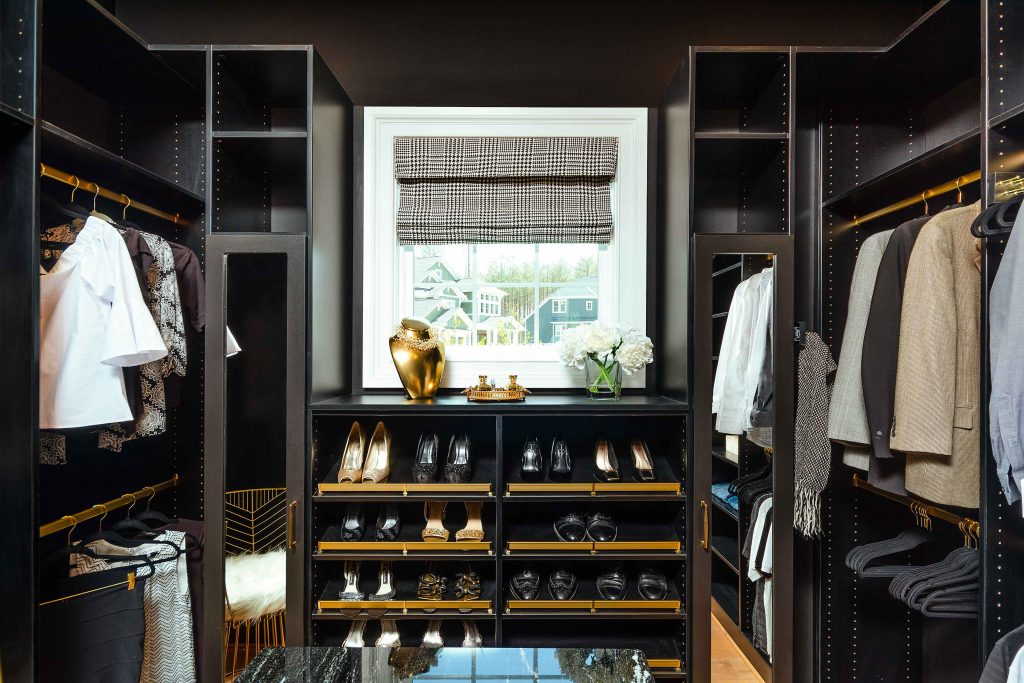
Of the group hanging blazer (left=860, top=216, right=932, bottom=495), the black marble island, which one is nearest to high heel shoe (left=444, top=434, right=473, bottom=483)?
the black marble island

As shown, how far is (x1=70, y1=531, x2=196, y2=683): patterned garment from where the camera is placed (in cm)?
202

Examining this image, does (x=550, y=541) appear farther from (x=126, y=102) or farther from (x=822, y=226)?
(x=126, y=102)

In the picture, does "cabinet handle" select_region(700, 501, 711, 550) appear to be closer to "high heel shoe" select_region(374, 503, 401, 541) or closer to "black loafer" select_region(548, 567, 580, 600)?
"black loafer" select_region(548, 567, 580, 600)

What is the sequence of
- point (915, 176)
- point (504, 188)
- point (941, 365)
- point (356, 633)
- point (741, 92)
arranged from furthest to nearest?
point (504, 188), point (741, 92), point (356, 633), point (915, 176), point (941, 365)

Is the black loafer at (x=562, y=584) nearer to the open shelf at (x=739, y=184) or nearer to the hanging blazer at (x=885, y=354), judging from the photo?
the hanging blazer at (x=885, y=354)

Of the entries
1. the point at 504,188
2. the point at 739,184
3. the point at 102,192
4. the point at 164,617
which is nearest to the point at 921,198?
the point at 739,184

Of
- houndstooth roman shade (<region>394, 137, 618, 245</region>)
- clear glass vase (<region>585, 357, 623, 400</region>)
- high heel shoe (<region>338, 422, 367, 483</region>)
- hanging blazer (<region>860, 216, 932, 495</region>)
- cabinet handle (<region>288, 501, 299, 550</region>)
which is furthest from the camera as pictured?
houndstooth roman shade (<region>394, 137, 618, 245</region>)

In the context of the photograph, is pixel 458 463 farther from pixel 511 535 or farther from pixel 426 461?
pixel 511 535

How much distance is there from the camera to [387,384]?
261 centimetres

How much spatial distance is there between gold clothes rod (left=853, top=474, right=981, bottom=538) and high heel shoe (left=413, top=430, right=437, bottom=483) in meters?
1.51

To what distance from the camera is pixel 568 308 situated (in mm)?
2641

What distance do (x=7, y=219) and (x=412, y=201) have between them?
1.42 meters

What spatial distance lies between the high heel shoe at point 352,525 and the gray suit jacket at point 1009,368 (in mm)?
1957

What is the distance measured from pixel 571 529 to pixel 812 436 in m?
0.97
